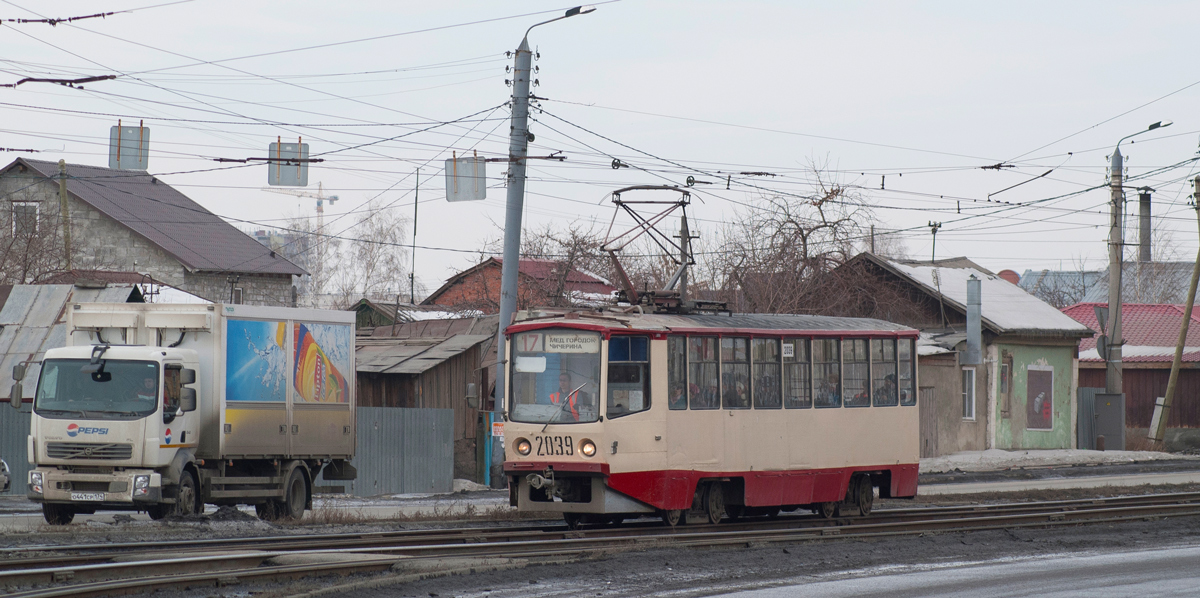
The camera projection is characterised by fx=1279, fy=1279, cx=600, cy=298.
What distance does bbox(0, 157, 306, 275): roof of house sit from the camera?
5141cm

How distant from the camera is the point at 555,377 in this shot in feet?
52.9

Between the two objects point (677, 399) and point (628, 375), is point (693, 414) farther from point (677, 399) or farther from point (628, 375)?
point (628, 375)

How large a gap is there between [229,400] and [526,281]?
846 inches

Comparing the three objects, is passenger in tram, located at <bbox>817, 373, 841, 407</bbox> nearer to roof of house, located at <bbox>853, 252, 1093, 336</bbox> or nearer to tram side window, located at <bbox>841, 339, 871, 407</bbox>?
tram side window, located at <bbox>841, 339, 871, 407</bbox>

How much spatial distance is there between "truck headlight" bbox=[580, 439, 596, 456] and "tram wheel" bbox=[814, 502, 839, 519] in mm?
4638

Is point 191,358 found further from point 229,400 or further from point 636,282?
point 636,282

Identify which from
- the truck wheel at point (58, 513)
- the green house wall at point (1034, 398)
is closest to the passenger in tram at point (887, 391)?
the truck wheel at point (58, 513)

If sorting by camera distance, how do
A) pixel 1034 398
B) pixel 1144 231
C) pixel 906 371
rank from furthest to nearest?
pixel 1144 231 → pixel 1034 398 → pixel 906 371

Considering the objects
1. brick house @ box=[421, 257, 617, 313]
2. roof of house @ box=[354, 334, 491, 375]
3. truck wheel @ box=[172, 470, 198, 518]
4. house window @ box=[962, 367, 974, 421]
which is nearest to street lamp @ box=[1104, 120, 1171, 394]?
house window @ box=[962, 367, 974, 421]

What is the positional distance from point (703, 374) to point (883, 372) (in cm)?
392

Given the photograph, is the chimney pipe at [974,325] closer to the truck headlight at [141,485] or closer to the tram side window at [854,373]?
the tram side window at [854,373]

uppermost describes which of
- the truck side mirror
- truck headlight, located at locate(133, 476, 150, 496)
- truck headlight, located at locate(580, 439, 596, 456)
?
the truck side mirror

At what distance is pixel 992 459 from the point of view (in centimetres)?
3478

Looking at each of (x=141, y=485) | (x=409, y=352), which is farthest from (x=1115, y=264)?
(x=141, y=485)
